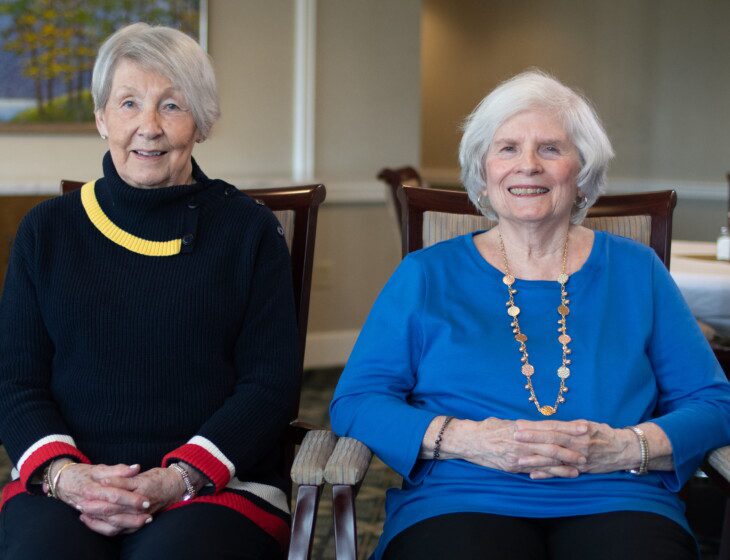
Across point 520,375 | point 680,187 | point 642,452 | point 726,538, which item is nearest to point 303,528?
point 520,375

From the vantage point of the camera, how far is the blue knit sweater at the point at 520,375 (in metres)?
1.73

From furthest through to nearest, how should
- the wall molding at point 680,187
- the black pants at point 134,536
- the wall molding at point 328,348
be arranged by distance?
1. the wall molding at point 680,187
2. the wall molding at point 328,348
3. the black pants at point 134,536

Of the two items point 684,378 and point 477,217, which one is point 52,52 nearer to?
point 477,217

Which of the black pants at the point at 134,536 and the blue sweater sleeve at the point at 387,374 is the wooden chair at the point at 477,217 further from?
the black pants at the point at 134,536

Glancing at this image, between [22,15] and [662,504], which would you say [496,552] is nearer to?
[662,504]

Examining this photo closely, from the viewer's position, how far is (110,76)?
74.2 inches

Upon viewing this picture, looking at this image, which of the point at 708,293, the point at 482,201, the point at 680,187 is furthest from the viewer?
the point at 680,187

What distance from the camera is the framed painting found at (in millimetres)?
4160

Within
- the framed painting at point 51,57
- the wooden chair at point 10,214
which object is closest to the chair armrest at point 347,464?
the wooden chair at point 10,214

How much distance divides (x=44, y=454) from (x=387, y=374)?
24.4 inches

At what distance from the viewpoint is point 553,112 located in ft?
6.24

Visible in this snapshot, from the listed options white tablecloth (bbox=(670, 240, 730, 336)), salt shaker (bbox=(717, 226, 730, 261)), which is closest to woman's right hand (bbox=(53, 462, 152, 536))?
white tablecloth (bbox=(670, 240, 730, 336))

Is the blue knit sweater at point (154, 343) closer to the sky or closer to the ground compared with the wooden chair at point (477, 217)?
closer to the ground

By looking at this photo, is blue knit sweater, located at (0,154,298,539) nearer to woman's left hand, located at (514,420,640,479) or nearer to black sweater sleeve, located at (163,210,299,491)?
black sweater sleeve, located at (163,210,299,491)
